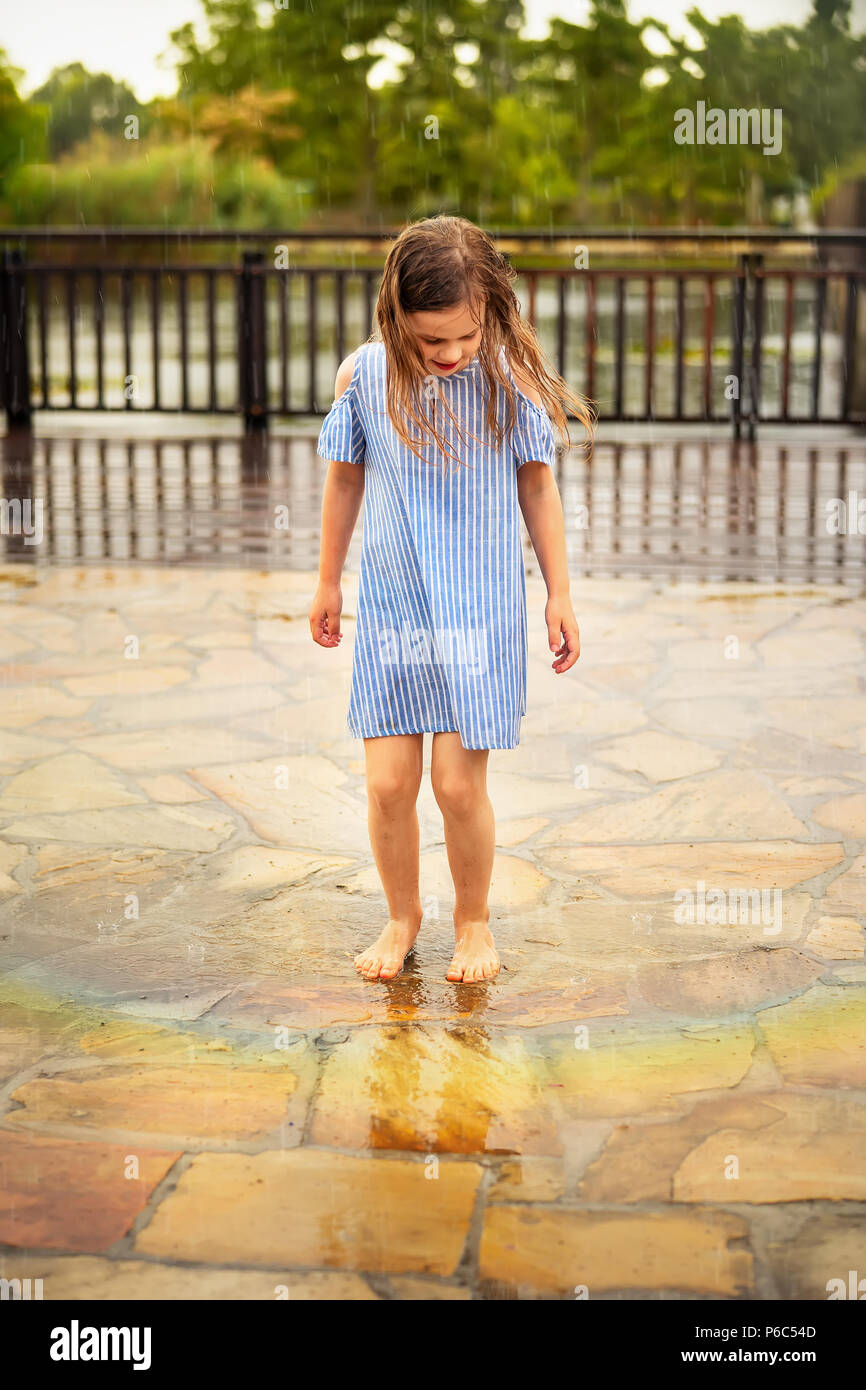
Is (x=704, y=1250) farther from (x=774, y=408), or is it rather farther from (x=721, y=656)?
(x=774, y=408)

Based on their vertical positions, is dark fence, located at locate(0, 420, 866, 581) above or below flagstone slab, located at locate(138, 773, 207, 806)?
above

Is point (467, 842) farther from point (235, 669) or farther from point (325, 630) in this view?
point (235, 669)

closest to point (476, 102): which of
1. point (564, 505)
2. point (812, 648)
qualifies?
point (564, 505)

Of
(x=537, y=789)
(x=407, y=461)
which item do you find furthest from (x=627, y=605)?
(x=407, y=461)

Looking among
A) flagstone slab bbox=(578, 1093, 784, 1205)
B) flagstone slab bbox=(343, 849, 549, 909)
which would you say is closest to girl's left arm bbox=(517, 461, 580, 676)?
flagstone slab bbox=(343, 849, 549, 909)

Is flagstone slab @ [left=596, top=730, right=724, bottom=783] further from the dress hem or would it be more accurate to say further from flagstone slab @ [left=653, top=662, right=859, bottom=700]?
the dress hem

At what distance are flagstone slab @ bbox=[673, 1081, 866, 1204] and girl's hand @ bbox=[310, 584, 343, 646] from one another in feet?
3.35

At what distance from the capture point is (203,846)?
314cm

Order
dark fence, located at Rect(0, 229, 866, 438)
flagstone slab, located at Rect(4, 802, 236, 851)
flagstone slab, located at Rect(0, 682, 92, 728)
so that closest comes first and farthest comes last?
flagstone slab, located at Rect(4, 802, 236, 851) < flagstone slab, located at Rect(0, 682, 92, 728) < dark fence, located at Rect(0, 229, 866, 438)

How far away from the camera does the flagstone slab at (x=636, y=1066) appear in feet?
7.05

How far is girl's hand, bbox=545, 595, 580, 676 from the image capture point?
2480mm

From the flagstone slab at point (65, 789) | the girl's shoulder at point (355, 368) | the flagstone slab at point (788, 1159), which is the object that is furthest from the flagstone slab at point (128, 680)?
the flagstone slab at point (788, 1159)

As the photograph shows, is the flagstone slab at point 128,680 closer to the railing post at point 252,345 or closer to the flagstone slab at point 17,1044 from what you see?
the flagstone slab at point 17,1044
